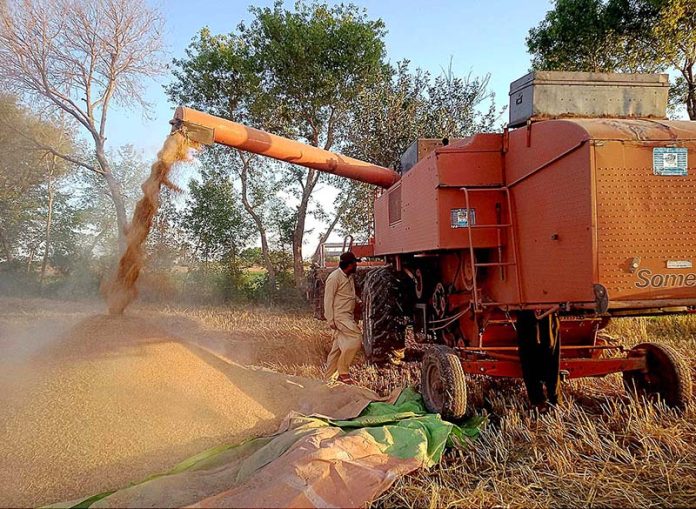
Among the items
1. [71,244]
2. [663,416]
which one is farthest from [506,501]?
[71,244]

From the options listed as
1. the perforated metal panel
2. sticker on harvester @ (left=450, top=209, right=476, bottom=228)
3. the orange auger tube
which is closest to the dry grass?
the perforated metal panel

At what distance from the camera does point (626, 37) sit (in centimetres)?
1037

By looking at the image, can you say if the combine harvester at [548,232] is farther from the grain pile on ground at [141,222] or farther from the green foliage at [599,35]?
the green foliage at [599,35]

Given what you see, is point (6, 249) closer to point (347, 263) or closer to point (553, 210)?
point (347, 263)

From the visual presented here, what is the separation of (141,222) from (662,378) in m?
4.86

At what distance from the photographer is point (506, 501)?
2596mm

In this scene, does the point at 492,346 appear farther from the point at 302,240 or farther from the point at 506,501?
the point at 302,240

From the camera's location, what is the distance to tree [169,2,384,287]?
47.4 feet

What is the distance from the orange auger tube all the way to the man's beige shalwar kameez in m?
1.43

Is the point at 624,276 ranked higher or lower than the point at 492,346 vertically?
higher

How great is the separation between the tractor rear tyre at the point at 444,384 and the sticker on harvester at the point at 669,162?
1.75m

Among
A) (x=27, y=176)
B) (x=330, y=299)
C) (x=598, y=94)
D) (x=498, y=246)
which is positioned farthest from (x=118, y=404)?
(x=27, y=176)

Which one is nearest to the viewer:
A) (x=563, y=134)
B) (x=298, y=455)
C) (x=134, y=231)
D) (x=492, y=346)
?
(x=298, y=455)

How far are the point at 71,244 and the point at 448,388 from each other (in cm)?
1946
